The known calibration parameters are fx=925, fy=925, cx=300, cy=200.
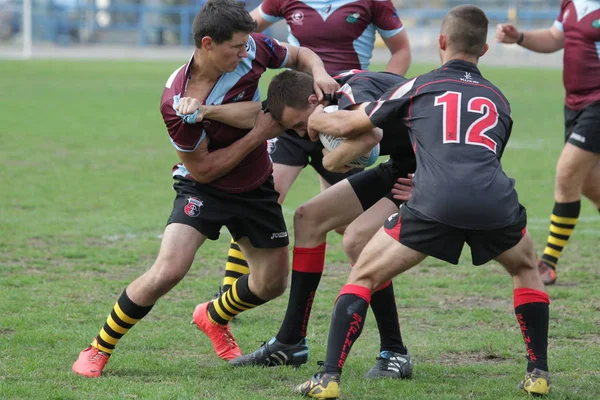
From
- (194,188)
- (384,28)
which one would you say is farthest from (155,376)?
(384,28)

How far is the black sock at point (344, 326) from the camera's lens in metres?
4.40

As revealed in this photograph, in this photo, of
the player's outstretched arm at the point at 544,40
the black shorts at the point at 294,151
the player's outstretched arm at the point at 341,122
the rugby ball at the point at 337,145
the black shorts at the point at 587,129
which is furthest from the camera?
the player's outstretched arm at the point at 544,40

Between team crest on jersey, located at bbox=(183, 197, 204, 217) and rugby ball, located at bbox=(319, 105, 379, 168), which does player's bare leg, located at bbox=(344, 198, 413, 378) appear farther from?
team crest on jersey, located at bbox=(183, 197, 204, 217)

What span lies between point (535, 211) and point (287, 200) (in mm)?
2780

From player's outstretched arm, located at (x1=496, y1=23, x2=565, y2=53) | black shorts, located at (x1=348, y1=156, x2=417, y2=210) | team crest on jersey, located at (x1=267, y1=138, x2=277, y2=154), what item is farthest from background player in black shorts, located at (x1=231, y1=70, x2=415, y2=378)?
player's outstretched arm, located at (x1=496, y1=23, x2=565, y2=53)

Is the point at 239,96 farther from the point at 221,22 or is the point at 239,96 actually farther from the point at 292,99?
the point at 221,22

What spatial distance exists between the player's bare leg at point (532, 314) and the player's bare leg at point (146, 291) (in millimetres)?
1655

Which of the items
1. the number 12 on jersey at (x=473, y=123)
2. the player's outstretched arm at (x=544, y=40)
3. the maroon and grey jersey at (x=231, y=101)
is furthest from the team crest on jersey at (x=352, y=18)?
the number 12 on jersey at (x=473, y=123)

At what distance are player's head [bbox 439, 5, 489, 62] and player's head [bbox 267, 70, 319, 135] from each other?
78 centimetres

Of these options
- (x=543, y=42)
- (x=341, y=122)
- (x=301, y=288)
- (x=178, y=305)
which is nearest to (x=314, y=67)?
(x=341, y=122)

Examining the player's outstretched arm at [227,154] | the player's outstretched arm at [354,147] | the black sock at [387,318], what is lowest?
the black sock at [387,318]

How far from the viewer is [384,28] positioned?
23.1 feet

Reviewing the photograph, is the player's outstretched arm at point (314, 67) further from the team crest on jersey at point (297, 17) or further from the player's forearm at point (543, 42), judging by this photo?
the player's forearm at point (543, 42)

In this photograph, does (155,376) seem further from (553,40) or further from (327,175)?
(553,40)
